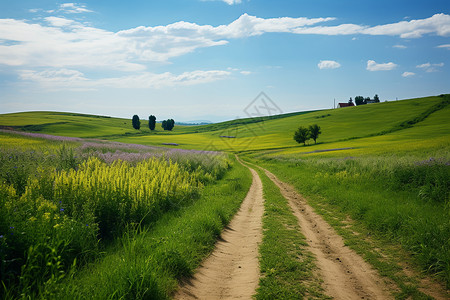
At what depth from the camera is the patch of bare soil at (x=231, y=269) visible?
5.15 metres

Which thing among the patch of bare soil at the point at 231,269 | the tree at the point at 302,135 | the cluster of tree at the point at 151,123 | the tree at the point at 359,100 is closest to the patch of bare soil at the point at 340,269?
the patch of bare soil at the point at 231,269

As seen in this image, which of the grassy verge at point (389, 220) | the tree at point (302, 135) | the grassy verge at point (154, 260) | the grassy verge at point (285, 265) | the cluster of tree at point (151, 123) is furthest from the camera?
the cluster of tree at point (151, 123)

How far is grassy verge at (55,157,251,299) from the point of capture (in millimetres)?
4309

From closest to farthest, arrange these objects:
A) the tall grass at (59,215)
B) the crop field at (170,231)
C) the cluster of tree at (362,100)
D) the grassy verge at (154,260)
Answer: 1. the grassy verge at (154,260)
2. the tall grass at (59,215)
3. the crop field at (170,231)
4. the cluster of tree at (362,100)

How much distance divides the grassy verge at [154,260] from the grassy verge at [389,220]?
13.6 ft

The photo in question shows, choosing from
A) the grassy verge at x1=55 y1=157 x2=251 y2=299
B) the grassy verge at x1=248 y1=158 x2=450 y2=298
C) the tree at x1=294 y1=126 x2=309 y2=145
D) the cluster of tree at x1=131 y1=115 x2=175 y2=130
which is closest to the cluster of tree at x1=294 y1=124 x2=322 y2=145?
the tree at x1=294 y1=126 x2=309 y2=145

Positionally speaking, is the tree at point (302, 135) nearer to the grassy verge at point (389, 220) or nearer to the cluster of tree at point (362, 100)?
the grassy verge at point (389, 220)

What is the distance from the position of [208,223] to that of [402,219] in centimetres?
588

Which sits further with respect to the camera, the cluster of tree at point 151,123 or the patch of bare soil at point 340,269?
the cluster of tree at point 151,123

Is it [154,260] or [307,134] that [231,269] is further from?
[307,134]

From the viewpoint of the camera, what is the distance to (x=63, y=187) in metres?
7.93

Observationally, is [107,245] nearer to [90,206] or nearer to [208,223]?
[90,206]

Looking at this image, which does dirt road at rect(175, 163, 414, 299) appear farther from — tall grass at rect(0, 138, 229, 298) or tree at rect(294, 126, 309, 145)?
tree at rect(294, 126, 309, 145)

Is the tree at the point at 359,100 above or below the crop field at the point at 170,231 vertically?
above
